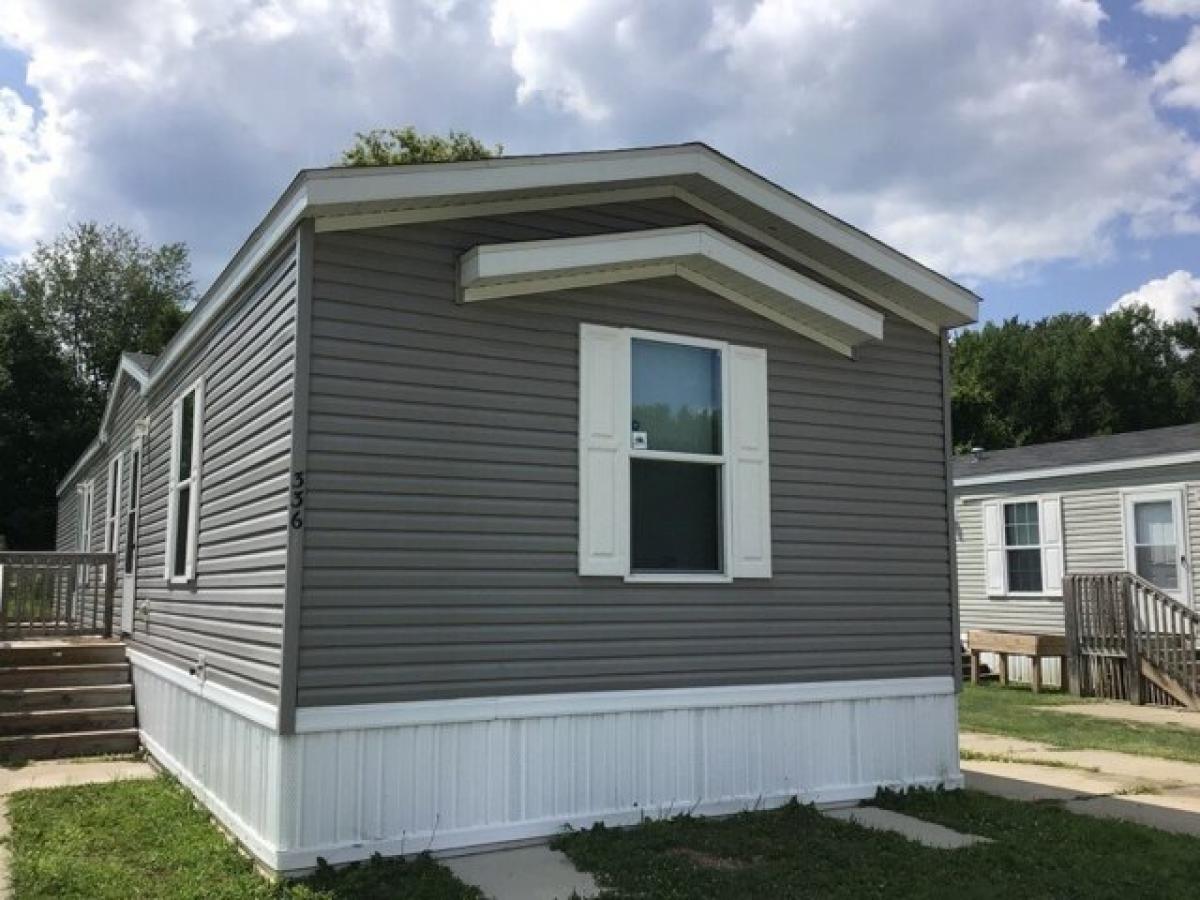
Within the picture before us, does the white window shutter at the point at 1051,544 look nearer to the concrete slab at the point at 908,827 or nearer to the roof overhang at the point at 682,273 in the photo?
the roof overhang at the point at 682,273

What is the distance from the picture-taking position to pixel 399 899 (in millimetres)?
4434

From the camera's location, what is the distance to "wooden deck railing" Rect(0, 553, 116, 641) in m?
10.2

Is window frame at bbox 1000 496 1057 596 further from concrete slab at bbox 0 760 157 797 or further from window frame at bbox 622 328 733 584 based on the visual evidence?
concrete slab at bbox 0 760 157 797

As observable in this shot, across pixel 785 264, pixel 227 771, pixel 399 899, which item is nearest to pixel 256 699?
pixel 227 771

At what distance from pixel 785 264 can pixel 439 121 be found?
1111 inches

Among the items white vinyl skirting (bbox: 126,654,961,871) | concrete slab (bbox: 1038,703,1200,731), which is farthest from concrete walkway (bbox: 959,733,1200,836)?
concrete slab (bbox: 1038,703,1200,731)

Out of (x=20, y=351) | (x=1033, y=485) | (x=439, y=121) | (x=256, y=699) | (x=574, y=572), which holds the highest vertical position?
(x=439, y=121)

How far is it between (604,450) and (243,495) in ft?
7.00

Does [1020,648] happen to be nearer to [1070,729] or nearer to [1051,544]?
[1051,544]

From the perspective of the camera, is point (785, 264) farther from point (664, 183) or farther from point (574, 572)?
point (574, 572)

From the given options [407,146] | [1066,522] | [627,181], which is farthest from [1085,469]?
[407,146]

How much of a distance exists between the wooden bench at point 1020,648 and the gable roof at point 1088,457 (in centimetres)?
255

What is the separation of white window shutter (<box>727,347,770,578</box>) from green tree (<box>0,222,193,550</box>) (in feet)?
88.8

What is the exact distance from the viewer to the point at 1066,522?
15.1 meters
